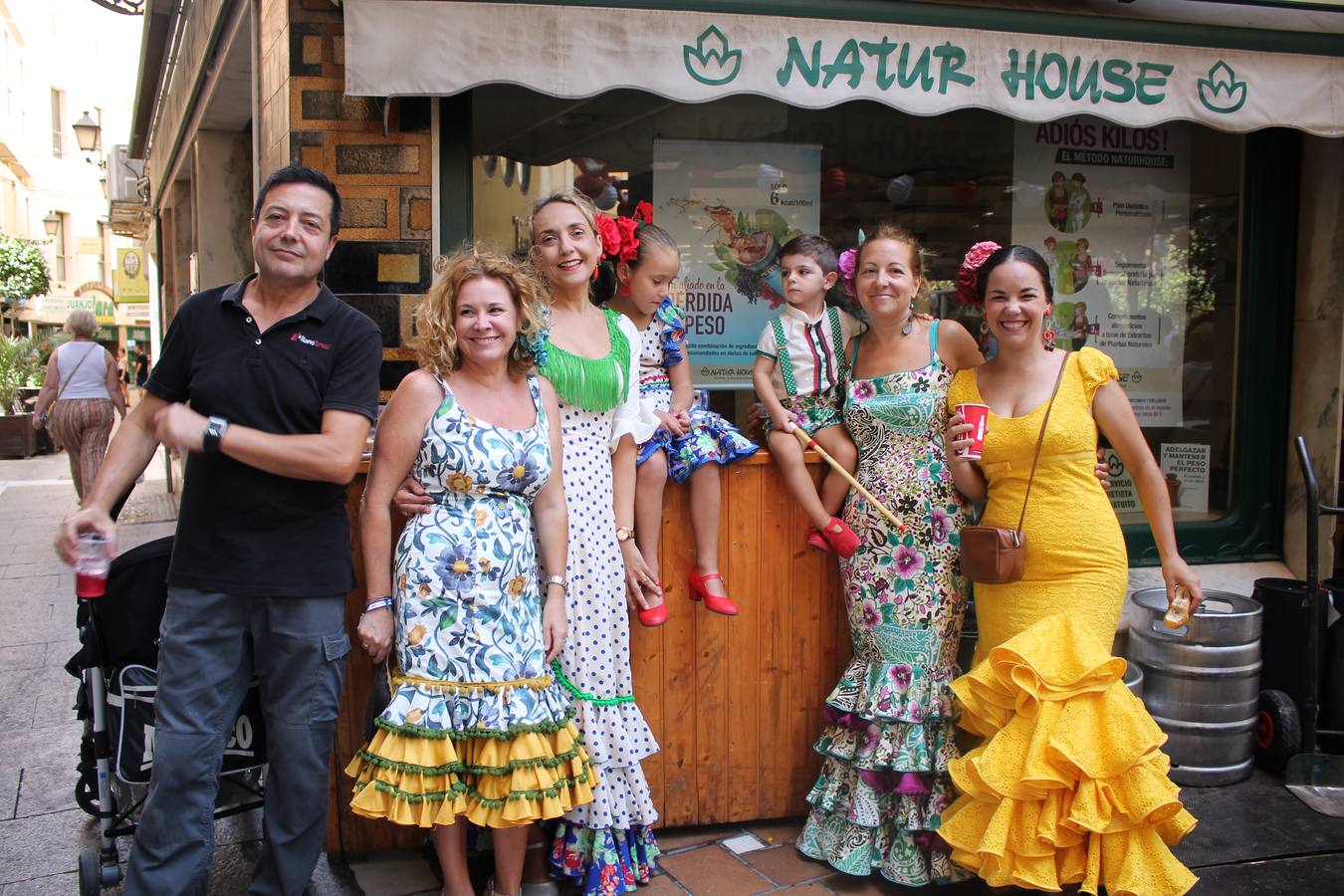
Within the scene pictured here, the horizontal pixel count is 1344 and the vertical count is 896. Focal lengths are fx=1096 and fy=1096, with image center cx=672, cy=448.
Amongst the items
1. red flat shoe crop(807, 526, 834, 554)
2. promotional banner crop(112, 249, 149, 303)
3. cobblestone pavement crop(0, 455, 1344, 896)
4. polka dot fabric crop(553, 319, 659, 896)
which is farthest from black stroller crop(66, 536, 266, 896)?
promotional banner crop(112, 249, 149, 303)

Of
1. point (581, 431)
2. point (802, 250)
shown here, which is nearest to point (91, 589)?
point (581, 431)

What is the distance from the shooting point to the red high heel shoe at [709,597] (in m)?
3.75

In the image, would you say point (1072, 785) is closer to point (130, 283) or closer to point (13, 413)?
point (13, 413)

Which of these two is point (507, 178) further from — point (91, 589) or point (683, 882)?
point (683, 882)

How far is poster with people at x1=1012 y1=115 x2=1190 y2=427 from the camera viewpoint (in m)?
5.88

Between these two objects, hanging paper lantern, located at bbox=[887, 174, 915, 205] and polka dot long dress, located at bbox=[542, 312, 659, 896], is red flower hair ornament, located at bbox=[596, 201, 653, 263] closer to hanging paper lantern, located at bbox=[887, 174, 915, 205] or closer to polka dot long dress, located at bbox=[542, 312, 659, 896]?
polka dot long dress, located at bbox=[542, 312, 659, 896]

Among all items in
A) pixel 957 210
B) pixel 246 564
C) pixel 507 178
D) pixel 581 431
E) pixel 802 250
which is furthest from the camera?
pixel 957 210

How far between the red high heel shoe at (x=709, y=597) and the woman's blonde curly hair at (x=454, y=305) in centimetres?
109

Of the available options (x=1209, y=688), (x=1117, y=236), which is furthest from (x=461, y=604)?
(x=1117, y=236)

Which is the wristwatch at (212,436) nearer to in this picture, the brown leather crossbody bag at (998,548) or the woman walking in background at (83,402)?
the brown leather crossbody bag at (998,548)

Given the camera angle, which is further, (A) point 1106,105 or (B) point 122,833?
(A) point 1106,105

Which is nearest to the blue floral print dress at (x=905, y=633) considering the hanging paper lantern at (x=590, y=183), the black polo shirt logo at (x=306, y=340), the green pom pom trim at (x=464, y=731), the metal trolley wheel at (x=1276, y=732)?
the green pom pom trim at (x=464, y=731)

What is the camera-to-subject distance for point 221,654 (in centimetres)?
302

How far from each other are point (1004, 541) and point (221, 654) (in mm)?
2329
